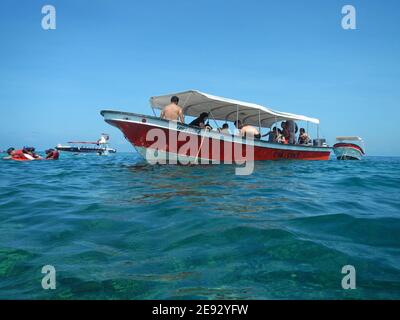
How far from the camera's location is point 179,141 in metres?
11.7

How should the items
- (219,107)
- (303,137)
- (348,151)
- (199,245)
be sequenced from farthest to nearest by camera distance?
1. (348,151)
2. (303,137)
3. (219,107)
4. (199,245)

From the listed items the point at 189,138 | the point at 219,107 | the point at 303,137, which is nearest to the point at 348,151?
the point at 303,137

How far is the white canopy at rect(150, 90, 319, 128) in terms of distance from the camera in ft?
41.8

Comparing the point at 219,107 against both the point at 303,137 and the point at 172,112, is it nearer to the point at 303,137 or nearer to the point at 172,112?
the point at 172,112

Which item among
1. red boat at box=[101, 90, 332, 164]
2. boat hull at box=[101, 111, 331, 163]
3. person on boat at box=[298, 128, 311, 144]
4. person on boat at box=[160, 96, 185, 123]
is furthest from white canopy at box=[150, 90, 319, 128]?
boat hull at box=[101, 111, 331, 163]

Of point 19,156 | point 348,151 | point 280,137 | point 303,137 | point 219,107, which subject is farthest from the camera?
point 348,151

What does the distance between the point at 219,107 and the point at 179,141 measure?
382cm

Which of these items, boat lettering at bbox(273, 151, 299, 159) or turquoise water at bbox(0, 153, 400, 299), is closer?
turquoise water at bbox(0, 153, 400, 299)

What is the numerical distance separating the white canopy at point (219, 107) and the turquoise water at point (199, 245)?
7.22 metres

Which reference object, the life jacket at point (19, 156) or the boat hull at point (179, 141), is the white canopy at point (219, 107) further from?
the life jacket at point (19, 156)

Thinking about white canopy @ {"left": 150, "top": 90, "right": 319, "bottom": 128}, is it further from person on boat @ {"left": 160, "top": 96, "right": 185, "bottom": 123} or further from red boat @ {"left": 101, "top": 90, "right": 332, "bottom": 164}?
person on boat @ {"left": 160, "top": 96, "right": 185, "bottom": 123}

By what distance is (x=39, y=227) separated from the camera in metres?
4.18

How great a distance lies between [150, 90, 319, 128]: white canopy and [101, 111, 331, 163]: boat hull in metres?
1.57

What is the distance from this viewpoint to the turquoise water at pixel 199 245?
95.7 inches
